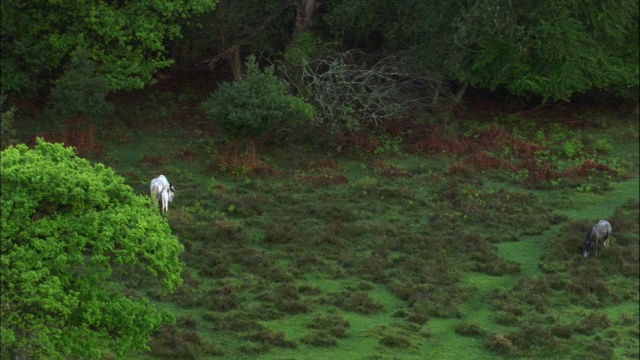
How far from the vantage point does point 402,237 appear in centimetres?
2547

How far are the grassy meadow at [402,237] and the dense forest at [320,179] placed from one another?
0.07 meters

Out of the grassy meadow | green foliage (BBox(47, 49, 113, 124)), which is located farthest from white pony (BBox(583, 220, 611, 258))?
green foliage (BBox(47, 49, 113, 124))

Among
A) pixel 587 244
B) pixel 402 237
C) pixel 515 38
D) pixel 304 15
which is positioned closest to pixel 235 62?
pixel 304 15

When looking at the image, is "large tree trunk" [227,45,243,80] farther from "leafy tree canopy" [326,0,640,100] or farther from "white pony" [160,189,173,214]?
"white pony" [160,189,173,214]

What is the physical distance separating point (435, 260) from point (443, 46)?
1016 cm

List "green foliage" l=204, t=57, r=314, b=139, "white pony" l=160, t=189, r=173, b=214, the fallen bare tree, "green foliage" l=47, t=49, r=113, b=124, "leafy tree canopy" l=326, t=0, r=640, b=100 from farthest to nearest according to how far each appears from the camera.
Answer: the fallen bare tree → "leafy tree canopy" l=326, t=0, r=640, b=100 → "green foliage" l=47, t=49, r=113, b=124 → "green foliage" l=204, t=57, r=314, b=139 → "white pony" l=160, t=189, r=173, b=214

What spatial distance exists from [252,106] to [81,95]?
184 inches

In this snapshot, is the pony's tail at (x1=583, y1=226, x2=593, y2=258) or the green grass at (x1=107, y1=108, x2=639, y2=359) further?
the pony's tail at (x1=583, y1=226, x2=593, y2=258)

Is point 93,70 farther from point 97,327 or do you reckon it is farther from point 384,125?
point 97,327

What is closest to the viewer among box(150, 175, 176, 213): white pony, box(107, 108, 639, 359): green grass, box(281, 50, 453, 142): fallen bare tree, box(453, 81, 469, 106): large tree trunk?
box(107, 108, 639, 359): green grass

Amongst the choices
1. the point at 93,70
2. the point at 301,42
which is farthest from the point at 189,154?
the point at 301,42

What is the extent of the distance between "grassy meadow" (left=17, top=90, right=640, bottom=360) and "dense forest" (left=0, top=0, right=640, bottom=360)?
74mm

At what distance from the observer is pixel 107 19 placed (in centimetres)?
3109

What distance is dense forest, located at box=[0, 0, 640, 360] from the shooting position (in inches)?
634
